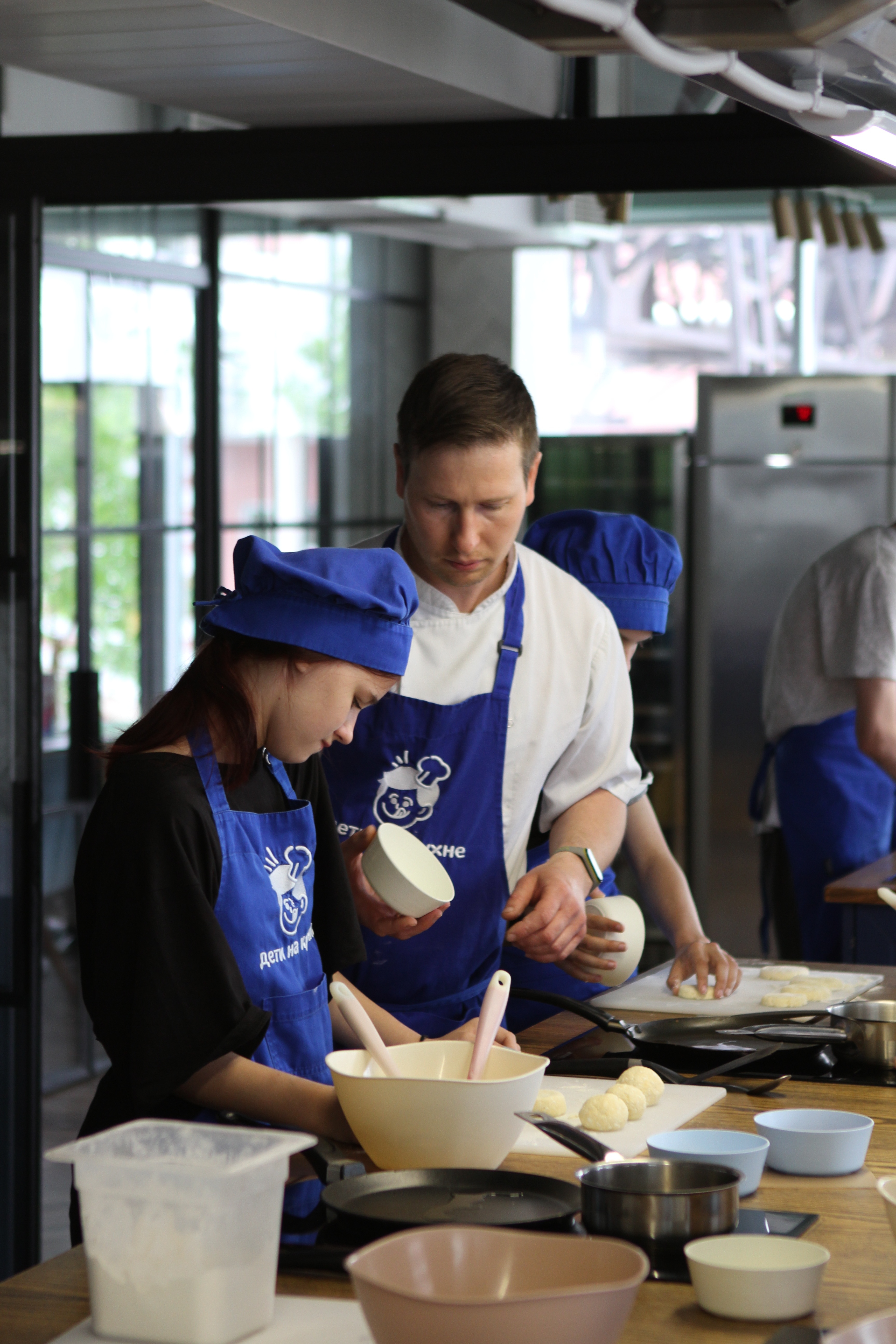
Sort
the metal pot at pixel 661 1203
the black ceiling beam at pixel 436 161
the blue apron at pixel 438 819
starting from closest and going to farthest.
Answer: the metal pot at pixel 661 1203 → the blue apron at pixel 438 819 → the black ceiling beam at pixel 436 161

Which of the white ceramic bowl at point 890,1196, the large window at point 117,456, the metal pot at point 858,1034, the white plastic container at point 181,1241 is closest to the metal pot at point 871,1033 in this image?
the metal pot at point 858,1034

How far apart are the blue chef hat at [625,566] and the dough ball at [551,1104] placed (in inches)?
46.5

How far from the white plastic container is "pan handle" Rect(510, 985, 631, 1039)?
0.83m

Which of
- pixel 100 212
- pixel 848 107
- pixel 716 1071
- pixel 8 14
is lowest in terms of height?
pixel 716 1071

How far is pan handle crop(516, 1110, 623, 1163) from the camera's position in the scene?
129cm

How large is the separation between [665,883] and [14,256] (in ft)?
5.42

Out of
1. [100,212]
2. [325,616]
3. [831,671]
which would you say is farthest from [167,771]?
[100,212]

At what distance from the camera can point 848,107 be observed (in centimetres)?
183

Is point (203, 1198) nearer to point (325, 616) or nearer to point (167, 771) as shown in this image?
point (167, 771)

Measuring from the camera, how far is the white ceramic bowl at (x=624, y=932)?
2.02 metres

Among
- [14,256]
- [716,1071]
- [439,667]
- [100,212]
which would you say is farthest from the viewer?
[100,212]

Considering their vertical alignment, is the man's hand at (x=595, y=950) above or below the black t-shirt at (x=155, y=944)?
below

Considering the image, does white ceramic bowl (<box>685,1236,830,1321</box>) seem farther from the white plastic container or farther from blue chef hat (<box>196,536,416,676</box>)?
blue chef hat (<box>196,536,416,676</box>)

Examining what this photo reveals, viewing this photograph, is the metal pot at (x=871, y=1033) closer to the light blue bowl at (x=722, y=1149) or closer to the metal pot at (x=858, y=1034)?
the metal pot at (x=858, y=1034)
